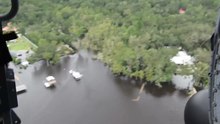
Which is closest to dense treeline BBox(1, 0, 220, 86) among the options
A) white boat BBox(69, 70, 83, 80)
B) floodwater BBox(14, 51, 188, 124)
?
floodwater BBox(14, 51, 188, 124)

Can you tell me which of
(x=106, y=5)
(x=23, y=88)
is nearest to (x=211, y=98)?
(x=23, y=88)

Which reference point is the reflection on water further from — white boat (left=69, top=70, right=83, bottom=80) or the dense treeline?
white boat (left=69, top=70, right=83, bottom=80)

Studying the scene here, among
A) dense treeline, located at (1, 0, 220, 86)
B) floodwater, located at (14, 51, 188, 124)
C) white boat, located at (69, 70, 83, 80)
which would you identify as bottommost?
floodwater, located at (14, 51, 188, 124)

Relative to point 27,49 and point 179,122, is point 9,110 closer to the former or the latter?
point 179,122

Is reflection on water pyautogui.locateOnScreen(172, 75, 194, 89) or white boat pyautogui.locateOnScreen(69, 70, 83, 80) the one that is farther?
white boat pyautogui.locateOnScreen(69, 70, 83, 80)

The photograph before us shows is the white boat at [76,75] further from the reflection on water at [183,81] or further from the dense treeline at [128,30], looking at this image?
the reflection on water at [183,81]

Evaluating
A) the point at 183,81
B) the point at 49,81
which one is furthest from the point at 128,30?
the point at 49,81

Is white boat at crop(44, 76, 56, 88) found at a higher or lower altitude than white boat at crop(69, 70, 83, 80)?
lower
